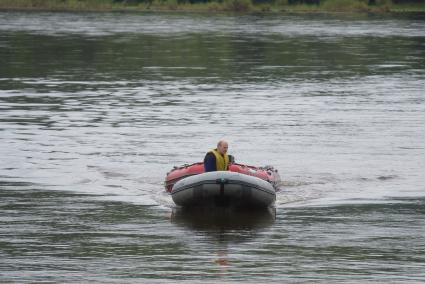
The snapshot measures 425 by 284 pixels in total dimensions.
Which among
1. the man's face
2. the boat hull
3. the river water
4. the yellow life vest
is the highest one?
the man's face

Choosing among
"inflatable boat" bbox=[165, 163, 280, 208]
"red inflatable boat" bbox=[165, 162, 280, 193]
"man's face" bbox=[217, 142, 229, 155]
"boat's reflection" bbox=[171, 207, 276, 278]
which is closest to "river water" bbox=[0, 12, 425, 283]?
"boat's reflection" bbox=[171, 207, 276, 278]

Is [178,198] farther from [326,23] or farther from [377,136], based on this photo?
[326,23]

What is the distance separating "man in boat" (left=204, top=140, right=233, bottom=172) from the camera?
26641 mm

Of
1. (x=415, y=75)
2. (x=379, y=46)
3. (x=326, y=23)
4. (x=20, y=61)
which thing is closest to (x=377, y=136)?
(x=415, y=75)

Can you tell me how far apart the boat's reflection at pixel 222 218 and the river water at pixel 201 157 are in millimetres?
65

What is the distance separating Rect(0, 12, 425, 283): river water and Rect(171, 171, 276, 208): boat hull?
0.34 meters

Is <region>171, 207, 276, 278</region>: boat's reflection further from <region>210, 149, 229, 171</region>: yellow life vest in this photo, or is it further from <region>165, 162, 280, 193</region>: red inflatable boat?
<region>165, 162, 280, 193</region>: red inflatable boat

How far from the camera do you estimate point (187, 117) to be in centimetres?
4488

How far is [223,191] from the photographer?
25.4m

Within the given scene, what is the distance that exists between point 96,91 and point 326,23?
66309mm

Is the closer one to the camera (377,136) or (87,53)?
(377,136)

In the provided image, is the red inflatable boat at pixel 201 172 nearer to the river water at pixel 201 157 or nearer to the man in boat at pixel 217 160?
the river water at pixel 201 157

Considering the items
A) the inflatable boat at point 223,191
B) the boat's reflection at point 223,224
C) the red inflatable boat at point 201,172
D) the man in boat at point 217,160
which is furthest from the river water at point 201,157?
the man in boat at point 217,160

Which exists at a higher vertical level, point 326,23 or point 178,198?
point 178,198
